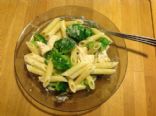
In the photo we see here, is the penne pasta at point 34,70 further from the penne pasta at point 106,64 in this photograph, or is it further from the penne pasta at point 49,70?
the penne pasta at point 106,64

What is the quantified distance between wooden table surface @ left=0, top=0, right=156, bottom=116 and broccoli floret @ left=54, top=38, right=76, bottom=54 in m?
0.17

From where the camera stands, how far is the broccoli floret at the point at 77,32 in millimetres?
881

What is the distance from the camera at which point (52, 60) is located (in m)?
0.83

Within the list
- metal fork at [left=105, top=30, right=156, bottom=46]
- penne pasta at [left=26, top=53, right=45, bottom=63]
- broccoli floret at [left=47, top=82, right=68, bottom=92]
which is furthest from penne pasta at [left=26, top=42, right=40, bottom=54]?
metal fork at [left=105, top=30, right=156, bottom=46]

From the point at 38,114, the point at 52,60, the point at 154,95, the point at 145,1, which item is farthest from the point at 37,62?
the point at 145,1

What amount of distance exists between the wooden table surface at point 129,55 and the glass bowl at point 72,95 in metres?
0.03

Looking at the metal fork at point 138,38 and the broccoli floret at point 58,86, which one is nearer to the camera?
the broccoli floret at point 58,86

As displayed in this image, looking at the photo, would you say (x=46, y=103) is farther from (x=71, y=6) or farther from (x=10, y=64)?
(x=71, y=6)

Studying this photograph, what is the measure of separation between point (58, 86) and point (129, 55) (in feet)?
0.92

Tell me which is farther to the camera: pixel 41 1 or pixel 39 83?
pixel 41 1

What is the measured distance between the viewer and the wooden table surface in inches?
33.3

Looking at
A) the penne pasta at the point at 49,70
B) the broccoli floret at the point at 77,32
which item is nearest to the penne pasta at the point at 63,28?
the broccoli floret at the point at 77,32

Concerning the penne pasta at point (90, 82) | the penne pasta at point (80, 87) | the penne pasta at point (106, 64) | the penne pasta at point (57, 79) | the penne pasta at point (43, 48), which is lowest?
the penne pasta at point (80, 87)

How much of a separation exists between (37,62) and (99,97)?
0.21 m
